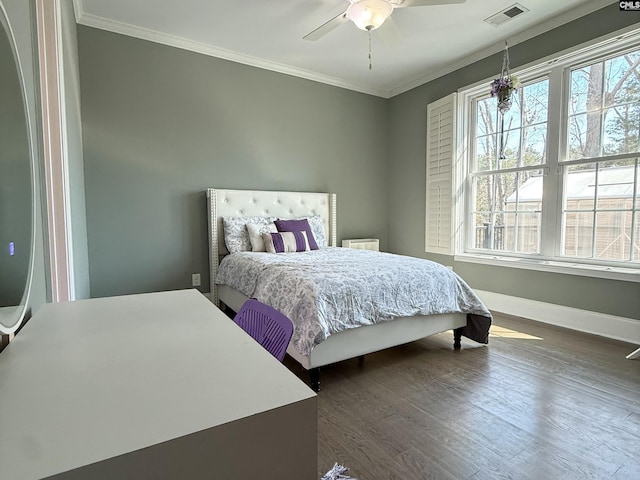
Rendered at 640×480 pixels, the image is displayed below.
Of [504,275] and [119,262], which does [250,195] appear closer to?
[119,262]

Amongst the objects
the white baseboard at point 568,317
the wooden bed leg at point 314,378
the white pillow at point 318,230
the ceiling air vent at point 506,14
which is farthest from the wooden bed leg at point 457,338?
the ceiling air vent at point 506,14

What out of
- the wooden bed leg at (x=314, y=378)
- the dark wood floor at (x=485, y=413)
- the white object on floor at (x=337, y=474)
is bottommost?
the dark wood floor at (x=485, y=413)

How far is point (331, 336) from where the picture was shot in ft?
6.52

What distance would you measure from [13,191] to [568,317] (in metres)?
3.81

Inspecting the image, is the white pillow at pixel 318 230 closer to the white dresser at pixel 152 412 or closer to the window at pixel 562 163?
the window at pixel 562 163

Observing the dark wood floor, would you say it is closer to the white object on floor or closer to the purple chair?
the white object on floor

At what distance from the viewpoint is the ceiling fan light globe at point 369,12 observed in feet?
7.32

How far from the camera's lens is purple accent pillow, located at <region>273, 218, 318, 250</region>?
3.57 m

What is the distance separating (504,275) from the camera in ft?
11.5

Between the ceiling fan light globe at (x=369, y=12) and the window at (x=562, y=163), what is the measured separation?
1.84m

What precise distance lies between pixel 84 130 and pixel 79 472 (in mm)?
3409

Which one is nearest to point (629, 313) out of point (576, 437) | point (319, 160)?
point (576, 437)

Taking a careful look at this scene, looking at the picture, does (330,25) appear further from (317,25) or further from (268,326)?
(268,326)

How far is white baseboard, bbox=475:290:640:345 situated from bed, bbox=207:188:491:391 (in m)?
1.03
